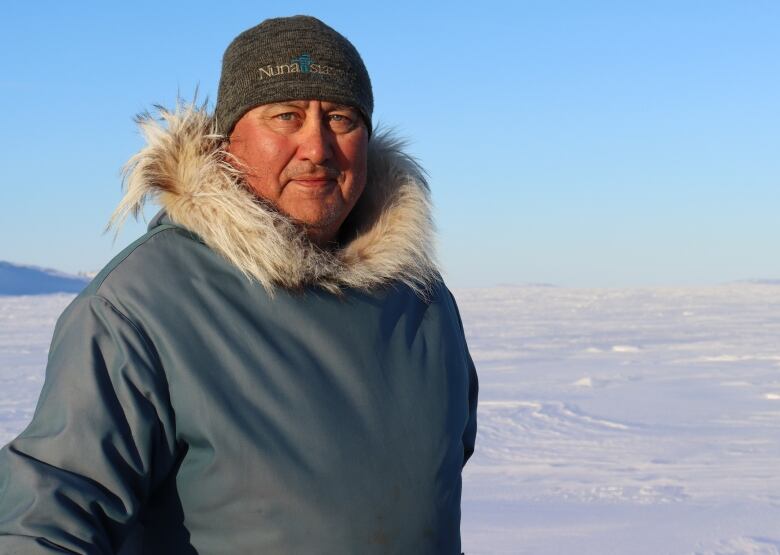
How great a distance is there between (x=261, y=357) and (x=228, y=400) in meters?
0.08

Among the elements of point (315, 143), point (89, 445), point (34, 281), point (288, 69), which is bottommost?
point (34, 281)

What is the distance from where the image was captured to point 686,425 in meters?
5.98

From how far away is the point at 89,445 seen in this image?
43.1 inches

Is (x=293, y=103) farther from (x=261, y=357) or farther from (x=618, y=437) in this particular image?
(x=618, y=437)

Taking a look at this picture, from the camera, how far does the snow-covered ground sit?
3754 millimetres

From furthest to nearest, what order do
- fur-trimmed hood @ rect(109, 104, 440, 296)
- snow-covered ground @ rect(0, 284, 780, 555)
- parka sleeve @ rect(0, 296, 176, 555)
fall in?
snow-covered ground @ rect(0, 284, 780, 555) → fur-trimmed hood @ rect(109, 104, 440, 296) → parka sleeve @ rect(0, 296, 176, 555)

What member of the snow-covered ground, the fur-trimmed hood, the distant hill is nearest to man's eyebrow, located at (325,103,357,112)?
the fur-trimmed hood

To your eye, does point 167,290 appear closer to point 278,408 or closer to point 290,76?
point 278,408

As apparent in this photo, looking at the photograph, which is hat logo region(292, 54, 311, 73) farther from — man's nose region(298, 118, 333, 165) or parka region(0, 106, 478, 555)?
parka region(0, 106, 478, 555)

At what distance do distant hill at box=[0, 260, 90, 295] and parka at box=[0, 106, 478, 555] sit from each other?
25608 mm

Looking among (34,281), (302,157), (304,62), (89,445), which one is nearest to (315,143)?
(302,157)

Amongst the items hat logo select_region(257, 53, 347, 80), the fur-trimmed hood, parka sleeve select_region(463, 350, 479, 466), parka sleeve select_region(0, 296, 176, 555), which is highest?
hat logo select_region(257, 53, 347, 80)

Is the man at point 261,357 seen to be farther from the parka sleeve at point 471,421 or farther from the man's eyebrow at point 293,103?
the parka sleeve at point 471,421

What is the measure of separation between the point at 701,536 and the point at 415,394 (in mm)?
2730
